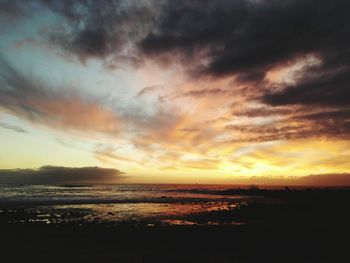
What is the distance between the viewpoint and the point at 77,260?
1474 cm

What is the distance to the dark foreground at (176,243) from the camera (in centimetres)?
1511

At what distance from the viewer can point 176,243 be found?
18.8 m

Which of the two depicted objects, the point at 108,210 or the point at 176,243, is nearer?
the point at 176,243

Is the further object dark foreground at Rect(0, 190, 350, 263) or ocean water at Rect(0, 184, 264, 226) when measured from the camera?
ocean water at Rect(0, 184, 264, 226)

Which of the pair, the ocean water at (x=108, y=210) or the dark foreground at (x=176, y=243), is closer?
the dark foreground at (x=176, y=243)

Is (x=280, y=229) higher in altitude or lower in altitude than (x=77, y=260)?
higher

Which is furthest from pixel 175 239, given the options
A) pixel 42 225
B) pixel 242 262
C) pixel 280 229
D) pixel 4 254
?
pixel 42 225

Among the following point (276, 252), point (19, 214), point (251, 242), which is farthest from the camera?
point (19, 214)

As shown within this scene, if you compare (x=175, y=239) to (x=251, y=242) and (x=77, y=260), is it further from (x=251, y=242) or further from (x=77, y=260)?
(x=77, y=260)

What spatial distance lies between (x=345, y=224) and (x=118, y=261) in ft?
63.9

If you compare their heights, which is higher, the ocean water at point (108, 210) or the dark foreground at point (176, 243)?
the ocean water at point (108, 210)

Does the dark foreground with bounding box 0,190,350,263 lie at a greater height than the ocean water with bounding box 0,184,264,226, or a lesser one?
lesser

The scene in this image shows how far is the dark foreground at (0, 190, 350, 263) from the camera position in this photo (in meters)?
15.1

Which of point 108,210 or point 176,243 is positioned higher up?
point 108,210
